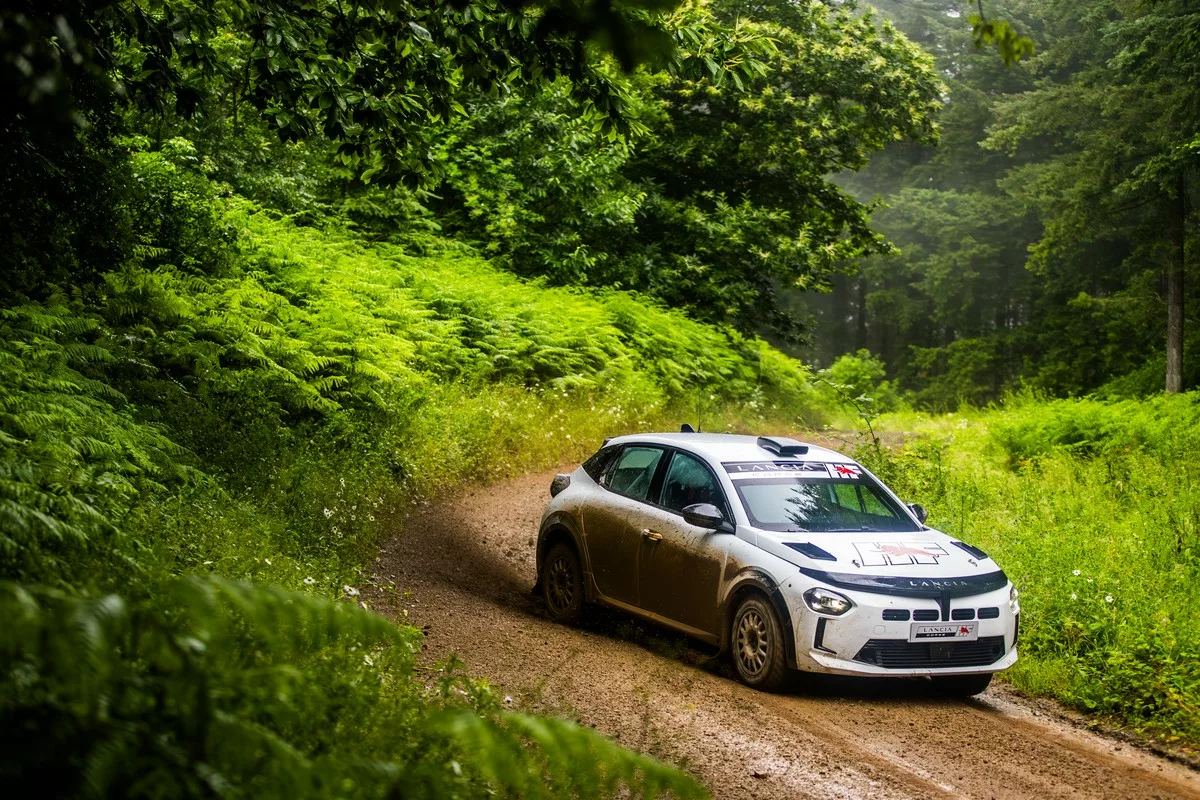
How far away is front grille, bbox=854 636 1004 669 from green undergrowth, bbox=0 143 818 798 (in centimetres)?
247

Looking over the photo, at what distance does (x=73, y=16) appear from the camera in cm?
563

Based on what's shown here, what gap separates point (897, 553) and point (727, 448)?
6.12 ft

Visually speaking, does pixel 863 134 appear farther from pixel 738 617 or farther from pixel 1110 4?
pixel 738 617

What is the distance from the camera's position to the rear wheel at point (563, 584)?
9938 millimetres

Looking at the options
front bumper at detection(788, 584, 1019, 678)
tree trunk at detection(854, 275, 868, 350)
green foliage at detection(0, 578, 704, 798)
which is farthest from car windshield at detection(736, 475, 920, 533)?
tree trunk at detection(854, 275, 868, 350)

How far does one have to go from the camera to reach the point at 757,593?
7.98m

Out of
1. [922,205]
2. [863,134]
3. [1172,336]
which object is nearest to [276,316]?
[863,134]

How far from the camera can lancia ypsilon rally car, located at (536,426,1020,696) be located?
759cm

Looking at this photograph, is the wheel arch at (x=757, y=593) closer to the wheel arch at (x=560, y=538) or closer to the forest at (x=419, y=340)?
the wheel arch at (x=560, y=538)

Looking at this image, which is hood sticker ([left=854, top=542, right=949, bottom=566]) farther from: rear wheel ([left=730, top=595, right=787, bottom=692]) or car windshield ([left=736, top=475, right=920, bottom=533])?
rear wheel ([left=730, top=595, right=787, bottom=692])

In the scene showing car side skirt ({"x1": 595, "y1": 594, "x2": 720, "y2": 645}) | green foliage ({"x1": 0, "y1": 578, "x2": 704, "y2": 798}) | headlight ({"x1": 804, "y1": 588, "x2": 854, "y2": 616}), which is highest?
green foliage ({"x1": 0, "y1": 578, "x2": 704, "y2": 798})

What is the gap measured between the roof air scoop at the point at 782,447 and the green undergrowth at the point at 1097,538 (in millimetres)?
2476

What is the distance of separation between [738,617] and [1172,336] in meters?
26.4

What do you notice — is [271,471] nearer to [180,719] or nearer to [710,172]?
[180,719]
